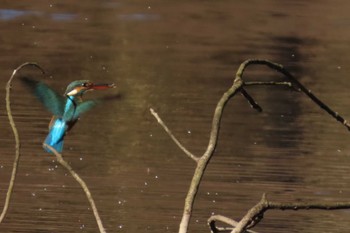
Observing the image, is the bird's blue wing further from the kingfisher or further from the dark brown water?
the dark brown water

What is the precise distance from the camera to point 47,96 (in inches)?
87.2

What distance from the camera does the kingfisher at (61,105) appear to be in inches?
86.2

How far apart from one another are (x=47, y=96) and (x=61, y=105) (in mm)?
56

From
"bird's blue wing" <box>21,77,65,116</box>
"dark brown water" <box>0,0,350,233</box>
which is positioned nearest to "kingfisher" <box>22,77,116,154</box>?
"bird's blue wing" <box>21,77,65,116</box>

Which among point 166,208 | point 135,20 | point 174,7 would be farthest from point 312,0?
point 166,208

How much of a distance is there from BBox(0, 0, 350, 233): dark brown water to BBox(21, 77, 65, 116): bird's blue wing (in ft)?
0.40

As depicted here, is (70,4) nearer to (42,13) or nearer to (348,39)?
(42,13)

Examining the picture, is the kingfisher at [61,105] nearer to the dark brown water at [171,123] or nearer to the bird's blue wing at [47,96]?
the bird's blue wing at [47,96]

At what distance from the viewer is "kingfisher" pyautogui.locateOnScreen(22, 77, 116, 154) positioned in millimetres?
2189

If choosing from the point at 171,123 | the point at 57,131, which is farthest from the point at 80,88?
the point at 171,123

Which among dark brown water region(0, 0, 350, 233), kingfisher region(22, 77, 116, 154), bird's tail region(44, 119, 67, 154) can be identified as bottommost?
dark brown water region(0, 0, 350, 233)

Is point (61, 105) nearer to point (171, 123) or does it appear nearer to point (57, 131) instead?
point (57, 131)

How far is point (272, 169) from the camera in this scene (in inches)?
190

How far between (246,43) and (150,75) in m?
1.53
